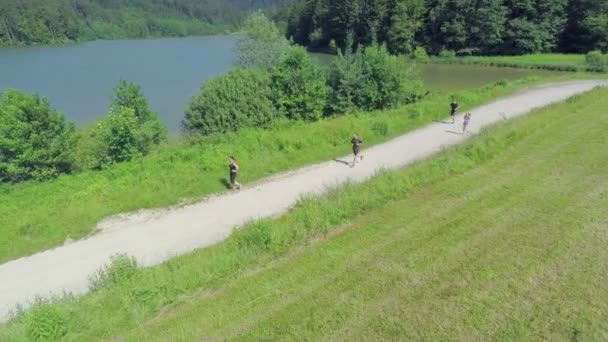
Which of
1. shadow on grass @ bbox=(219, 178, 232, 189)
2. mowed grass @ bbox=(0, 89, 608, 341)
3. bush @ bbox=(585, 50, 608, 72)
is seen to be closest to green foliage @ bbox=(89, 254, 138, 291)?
mowed grass @ bbox=(0, 89, 608, 341)

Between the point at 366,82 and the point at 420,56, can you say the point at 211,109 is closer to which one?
the point at 366,82

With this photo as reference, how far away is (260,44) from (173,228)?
28459 mm

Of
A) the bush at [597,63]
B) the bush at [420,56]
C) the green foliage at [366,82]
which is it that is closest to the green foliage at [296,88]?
the green foliage at [366,82]

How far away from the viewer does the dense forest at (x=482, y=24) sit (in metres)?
70.2

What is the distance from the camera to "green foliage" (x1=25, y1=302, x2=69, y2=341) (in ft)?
23.1

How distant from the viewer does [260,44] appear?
37094mm

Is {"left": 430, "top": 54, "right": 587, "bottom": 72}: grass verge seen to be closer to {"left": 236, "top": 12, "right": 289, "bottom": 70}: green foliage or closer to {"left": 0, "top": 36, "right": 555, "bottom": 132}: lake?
{"left": 0, "top": 36, "right": 555, "bottom": 132}: lake

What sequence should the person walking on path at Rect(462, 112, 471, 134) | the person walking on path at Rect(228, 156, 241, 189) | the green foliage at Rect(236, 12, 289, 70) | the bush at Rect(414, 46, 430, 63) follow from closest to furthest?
the person walking on path at Rect(228, 156, 241, 189) → the person walking on path at Rect(462, 112, 471, 134) → the green foliage at Rect(236, 12, 289, 70) → the bush at Rect(414, 46, 430, 63)

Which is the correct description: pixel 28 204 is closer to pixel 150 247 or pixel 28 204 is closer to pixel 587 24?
pixel 150 247

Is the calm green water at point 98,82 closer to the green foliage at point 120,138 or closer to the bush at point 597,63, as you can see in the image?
the green foliage at point 120,138

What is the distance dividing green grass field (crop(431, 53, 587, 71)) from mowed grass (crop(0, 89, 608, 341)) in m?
47.4

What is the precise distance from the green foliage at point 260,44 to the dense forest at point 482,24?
39466mm

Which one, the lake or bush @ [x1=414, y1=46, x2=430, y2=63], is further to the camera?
bush @ [x1=414, y1=46, x2=430, y2=63]

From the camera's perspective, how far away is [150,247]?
11.1 m
